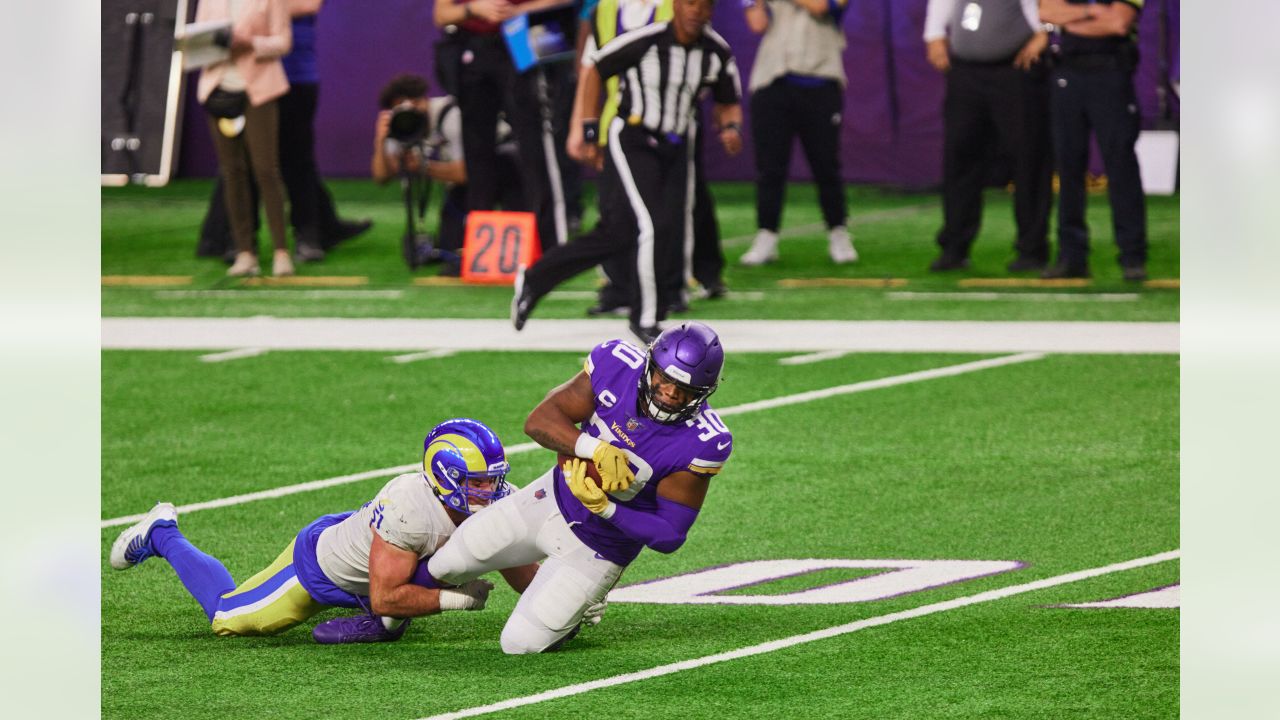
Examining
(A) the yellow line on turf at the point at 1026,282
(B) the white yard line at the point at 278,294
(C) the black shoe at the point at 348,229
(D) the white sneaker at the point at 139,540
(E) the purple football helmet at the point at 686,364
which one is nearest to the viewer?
(E) the purple football helmet at the point at 686,364

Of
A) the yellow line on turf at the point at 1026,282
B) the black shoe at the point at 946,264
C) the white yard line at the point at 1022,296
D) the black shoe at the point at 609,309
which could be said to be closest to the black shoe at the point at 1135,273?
the yellow line on turf at the point at 1026,282

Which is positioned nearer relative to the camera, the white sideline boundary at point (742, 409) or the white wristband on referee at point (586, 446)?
the white wristband on referee at point (586, 446)

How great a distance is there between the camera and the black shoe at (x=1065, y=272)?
12.6 m

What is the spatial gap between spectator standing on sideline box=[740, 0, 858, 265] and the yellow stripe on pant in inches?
331

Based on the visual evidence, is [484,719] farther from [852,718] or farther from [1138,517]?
[1138,517]

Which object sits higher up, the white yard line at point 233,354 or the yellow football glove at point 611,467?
the yellow football glove at point 611,467

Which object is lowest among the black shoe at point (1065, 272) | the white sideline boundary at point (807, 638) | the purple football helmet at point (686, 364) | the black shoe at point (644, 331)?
the white sideline boundary at point (807, 638)

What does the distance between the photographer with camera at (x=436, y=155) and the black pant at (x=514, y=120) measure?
338 millimetres

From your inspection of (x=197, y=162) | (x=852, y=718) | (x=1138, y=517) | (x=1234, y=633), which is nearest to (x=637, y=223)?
(x=1138, y=517)

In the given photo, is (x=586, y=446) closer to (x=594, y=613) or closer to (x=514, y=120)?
(x=594, y=613)

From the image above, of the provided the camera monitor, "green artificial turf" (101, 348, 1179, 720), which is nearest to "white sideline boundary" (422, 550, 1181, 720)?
"green artificial turf" (101, 348, 1179, 720)

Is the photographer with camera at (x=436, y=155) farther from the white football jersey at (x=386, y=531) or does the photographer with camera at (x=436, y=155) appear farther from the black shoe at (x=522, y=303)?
the white football jersey at (x=386, y=531)

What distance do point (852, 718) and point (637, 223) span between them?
5.63m

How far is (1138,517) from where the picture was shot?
21.7 ft
